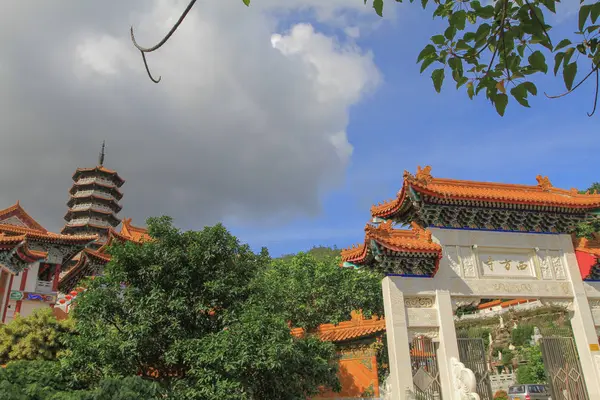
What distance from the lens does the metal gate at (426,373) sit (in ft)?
33.6

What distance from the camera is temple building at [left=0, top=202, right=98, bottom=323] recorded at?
68.7ft

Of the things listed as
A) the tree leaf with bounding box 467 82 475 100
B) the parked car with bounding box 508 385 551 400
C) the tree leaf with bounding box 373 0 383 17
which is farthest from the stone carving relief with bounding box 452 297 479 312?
the parked car with bounding box 508 385 551 400

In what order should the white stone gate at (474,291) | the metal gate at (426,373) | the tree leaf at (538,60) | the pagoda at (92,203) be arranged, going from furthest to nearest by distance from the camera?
the pagoda at (92,203) → the metal gate at (426,373) → the white stone gate at (474,291) → the tree leaf at (538,60)

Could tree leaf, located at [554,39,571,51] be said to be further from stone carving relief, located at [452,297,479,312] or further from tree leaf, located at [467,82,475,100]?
stone carving relief, located at [452,297,479,312]

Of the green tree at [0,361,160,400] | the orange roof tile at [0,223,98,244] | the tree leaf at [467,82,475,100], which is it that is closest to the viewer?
the tree leaf at [467,82,475,100]

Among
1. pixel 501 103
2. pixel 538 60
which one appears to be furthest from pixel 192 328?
pixel 538 60

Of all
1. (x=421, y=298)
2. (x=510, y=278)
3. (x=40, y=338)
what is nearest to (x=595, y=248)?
(x=510, y=278)

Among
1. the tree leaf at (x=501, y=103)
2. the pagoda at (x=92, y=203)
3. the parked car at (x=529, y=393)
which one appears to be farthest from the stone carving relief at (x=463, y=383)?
the pagoda at (x=92, y=203)

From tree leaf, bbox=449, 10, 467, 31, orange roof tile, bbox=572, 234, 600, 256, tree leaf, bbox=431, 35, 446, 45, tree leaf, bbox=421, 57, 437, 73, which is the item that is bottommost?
tree leaf, bbox=421, 57, 437, 73

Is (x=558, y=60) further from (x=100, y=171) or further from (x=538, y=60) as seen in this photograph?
(x=100, y=171)

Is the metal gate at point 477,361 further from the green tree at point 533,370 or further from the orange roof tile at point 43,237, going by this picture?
the orange roof tile at point 43,237

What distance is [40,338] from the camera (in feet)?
39.7

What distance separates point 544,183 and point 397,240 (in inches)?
197

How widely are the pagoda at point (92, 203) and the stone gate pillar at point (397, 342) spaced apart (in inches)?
1417
